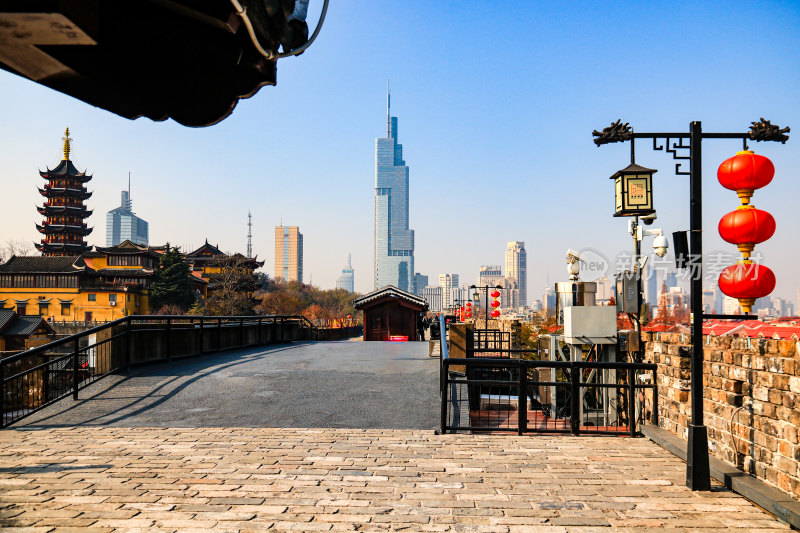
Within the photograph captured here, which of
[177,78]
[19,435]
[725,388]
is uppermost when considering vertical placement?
[177,78]

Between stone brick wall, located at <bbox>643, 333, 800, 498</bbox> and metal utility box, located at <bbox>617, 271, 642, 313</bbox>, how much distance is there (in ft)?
11.3

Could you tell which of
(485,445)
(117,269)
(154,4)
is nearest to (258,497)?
(485,445)

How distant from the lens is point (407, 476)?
580 cm

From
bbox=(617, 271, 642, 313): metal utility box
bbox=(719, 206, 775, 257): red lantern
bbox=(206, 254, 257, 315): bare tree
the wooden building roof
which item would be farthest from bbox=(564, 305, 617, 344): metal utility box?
bbox=(206, 254, 257, 315): bare tree

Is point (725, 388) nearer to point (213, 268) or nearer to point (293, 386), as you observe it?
→ point (293, 386)

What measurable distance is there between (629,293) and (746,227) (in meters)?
3.10

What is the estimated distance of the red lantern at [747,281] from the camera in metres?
7.79

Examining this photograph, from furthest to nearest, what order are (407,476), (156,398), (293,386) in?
(293,386) → (156,398) → (407,476)

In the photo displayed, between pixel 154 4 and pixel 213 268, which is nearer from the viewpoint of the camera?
pixel 154 4

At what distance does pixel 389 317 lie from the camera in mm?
34156

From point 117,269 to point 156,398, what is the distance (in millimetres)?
70752

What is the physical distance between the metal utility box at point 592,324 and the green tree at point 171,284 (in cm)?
6631

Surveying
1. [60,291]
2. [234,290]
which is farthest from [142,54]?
[60,291]

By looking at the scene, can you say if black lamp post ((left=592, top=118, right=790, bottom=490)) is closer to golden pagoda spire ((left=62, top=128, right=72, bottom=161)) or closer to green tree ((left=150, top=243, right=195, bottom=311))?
green tree ((left=150, top=243, right=195, bottom=311))
